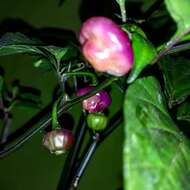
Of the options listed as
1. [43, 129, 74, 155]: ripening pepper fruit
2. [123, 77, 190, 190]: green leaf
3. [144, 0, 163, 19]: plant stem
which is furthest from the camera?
[144, 0, 163, 19]: plant stem

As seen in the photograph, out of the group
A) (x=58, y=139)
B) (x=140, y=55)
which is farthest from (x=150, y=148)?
(x=58, y=139)

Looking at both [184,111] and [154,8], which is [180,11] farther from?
[154,8]

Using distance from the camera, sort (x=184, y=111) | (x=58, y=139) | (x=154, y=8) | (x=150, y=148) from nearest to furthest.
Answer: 1. (x=150, y=148)
2. (x=58, y=139)
3. (x=184, y=111)
4. (x=154, y=8)

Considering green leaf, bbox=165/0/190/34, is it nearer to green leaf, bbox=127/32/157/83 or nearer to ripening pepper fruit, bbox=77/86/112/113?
green leaf, bbox=127/32/157/83

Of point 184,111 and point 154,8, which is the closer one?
point 184,111

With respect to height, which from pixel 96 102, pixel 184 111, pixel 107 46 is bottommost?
pixel 184 111

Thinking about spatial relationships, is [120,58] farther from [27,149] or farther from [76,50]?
[27,149]

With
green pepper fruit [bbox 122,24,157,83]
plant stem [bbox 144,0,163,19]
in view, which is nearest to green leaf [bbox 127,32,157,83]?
green pepper fruit [bbox 122,24,157,83]
